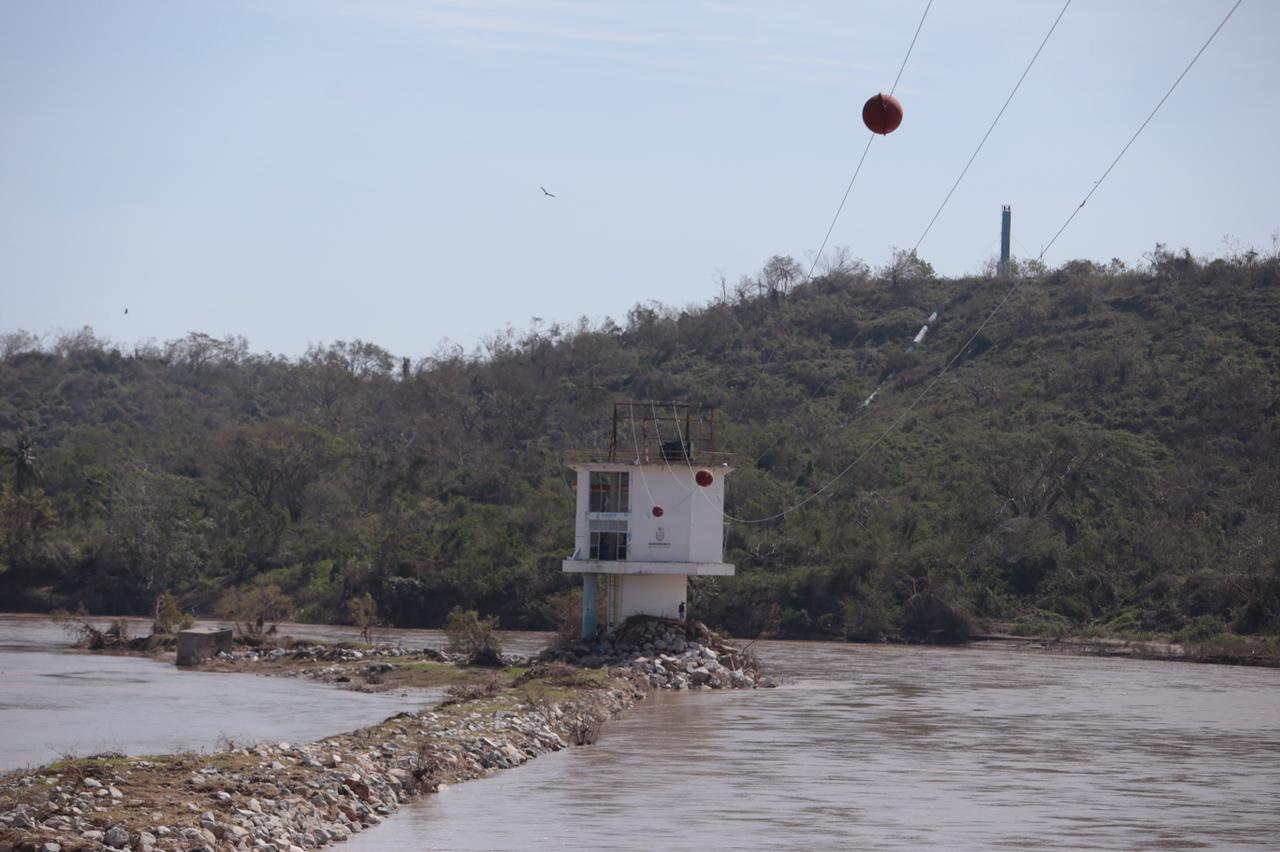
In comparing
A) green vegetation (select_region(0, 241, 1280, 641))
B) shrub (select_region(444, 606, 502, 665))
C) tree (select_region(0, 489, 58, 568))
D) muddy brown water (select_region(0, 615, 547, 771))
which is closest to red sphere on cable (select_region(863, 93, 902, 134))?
muddy brown water (select_region(0, 615, 547, 771))

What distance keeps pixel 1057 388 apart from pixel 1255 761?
2049 inches

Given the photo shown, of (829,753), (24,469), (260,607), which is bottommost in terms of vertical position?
(829,753)

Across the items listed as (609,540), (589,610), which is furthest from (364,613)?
(609,540)

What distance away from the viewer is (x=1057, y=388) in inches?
2995

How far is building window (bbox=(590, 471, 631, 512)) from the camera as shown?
126 ft

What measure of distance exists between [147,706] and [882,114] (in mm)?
19658

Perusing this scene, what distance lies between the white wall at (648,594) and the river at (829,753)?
11.6 feet

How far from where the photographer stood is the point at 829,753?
1007 inches

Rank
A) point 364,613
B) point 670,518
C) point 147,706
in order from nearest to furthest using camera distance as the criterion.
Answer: point 147,706 → point 670,518 → point 364,613

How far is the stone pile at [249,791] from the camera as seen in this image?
15.2m

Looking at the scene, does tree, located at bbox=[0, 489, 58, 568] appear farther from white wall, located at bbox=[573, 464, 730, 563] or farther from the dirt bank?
the dirt bank

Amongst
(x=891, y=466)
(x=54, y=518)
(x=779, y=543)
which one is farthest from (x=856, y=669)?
(x=54, y=518)

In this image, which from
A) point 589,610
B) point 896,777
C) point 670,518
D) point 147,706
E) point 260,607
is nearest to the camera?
point 896,777

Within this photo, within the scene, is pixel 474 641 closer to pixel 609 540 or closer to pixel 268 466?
pixel 609 540
